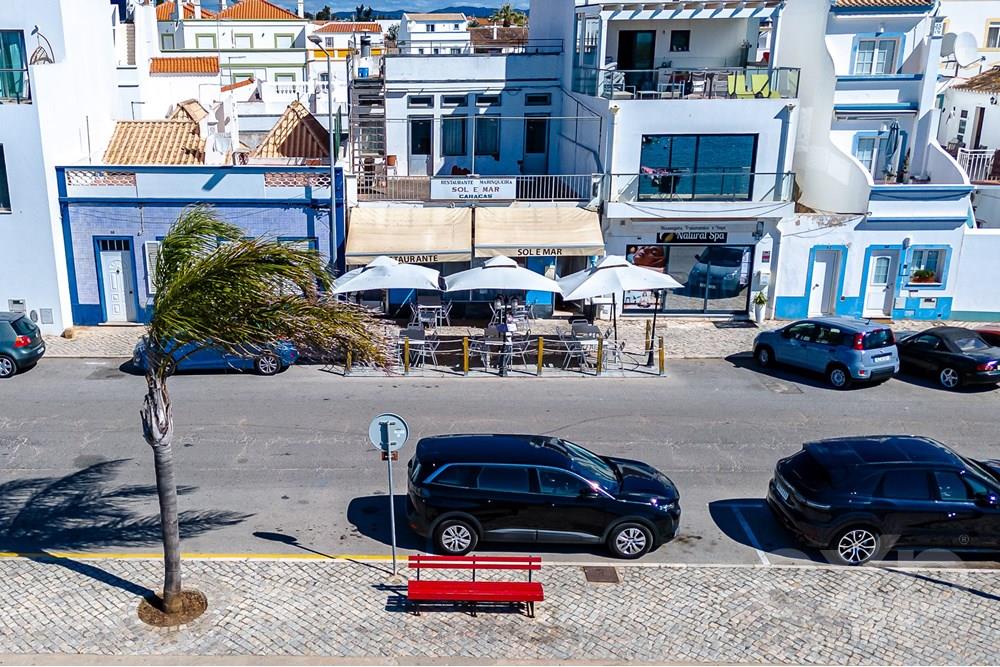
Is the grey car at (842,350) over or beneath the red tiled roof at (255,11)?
beneath

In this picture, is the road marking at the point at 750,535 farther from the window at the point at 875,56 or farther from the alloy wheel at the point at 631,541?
the window at the point at 875,56

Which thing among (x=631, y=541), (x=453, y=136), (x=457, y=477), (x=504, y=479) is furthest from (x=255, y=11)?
(x=631, y=541)

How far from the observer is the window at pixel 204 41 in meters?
64.7

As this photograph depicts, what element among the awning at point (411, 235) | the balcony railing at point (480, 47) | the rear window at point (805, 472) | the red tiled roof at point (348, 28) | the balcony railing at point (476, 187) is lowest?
the rear window at point (805, 472)

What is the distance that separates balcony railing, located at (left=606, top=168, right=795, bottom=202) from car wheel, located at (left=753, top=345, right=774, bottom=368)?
5.24 m

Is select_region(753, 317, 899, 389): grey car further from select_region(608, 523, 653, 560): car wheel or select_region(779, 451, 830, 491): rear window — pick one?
select_region(608, 523, 653, 560): car wheel

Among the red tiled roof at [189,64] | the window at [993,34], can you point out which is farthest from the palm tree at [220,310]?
the window at [993,34]

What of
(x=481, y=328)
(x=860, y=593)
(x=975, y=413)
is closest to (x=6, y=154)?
(x=481, y=328)

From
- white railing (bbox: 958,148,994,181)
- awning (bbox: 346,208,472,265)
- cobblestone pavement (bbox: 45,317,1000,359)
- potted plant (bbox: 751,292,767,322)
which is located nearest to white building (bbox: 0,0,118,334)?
cobblestone pavement (bbox: 45,317,1000,359)

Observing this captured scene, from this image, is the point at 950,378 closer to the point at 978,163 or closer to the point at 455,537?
the point at 455,537

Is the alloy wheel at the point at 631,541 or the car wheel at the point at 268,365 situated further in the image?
the car wheel at the point at 268,365

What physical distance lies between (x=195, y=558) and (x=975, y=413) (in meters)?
15.8

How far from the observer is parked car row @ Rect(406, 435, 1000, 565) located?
12.5 meters

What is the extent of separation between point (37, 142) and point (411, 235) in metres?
9.61
